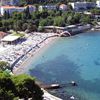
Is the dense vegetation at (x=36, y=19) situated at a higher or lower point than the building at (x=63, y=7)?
lower

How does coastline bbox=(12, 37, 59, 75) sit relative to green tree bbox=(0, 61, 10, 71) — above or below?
below

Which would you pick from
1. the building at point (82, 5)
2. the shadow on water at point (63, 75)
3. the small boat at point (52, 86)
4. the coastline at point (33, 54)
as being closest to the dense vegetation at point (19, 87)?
the shadow on water at point (63, 75)

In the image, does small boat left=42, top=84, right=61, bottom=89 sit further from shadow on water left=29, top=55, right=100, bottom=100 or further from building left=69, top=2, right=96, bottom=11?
building left=69, top=2, right=96, bottom=11

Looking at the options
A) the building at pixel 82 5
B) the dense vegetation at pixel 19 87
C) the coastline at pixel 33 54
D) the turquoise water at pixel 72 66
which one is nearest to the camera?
the dense vegetation at pixel 19 87

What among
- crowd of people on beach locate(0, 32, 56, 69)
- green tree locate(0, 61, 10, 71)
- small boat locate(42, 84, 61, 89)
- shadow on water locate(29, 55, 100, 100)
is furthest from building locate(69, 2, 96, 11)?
small boat locate(42, 84, 61, 89)

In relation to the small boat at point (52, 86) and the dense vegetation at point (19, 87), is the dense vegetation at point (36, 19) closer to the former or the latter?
the small boat at point (52, 86)

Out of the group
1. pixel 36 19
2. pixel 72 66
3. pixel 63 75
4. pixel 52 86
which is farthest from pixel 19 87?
pixel 36 19

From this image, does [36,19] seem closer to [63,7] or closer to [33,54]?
[63,7]
